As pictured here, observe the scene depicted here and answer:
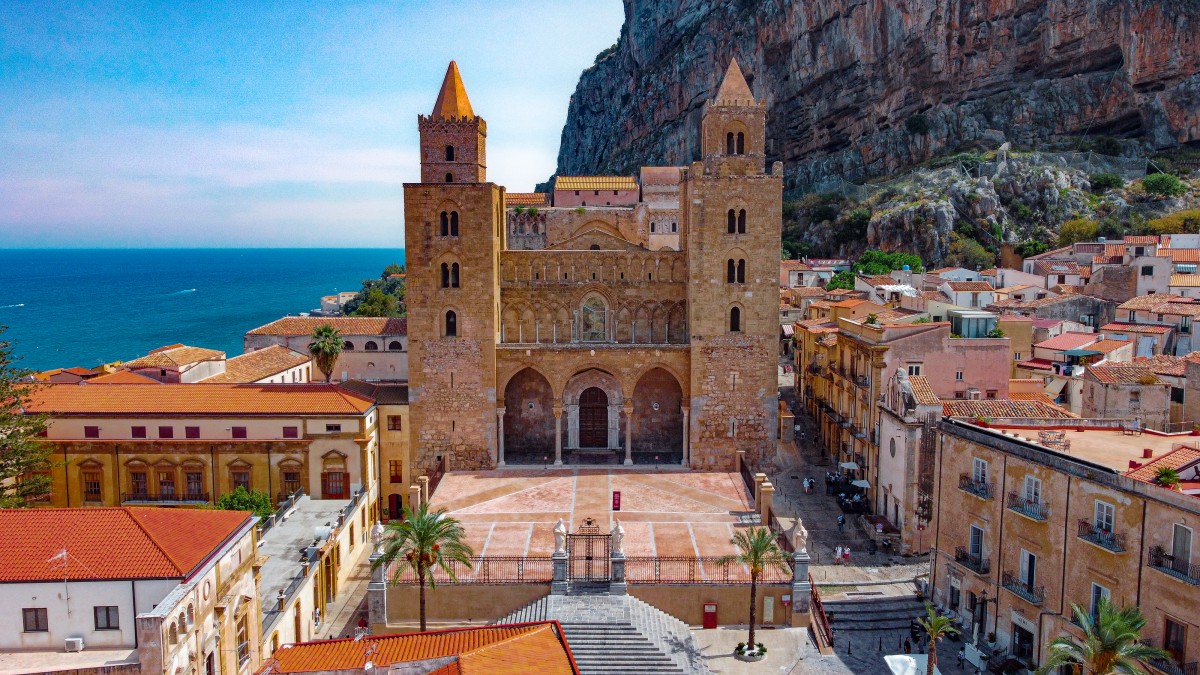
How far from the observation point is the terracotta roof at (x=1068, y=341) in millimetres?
37222

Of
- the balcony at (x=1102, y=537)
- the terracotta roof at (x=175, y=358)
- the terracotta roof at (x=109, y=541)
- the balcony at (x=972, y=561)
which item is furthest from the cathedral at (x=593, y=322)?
the balcony at (x=1102, y=537)

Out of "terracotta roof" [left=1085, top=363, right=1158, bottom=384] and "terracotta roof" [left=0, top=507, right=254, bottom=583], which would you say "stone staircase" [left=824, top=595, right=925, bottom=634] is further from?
"terracotta roof" [left=0, top=507, right=254, bottom=583]

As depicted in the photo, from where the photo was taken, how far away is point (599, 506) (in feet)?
99.0

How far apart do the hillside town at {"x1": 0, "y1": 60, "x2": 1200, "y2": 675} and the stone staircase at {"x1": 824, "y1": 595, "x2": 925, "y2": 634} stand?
0.13 metres

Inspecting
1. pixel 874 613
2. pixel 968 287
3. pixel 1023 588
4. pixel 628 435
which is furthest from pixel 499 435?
pixel 968 287

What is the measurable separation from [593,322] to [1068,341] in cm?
2213

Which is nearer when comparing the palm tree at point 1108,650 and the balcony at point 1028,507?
the palm tree at point 1108,650

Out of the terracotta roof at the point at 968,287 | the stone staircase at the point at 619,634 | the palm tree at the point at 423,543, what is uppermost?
the terracotta roof at the point at 968,287

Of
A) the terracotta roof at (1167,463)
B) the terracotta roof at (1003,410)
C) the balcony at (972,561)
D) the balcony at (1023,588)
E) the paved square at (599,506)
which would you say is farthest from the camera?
the paved square at (599,506)

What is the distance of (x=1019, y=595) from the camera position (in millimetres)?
21234

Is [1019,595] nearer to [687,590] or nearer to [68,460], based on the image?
[687,590]

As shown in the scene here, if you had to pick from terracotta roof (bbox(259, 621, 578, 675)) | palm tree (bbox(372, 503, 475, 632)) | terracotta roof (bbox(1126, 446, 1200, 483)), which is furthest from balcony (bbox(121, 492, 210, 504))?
terracotta roof (bbox(1126, 446, 1200, 483))

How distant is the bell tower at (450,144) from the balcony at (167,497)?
15293 mm

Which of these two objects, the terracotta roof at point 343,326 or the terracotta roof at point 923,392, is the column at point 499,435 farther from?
the terracotta roof at point 923,392
